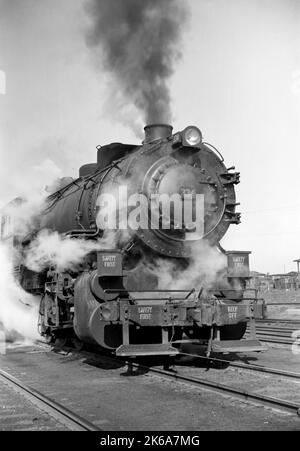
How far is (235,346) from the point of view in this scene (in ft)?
27.4

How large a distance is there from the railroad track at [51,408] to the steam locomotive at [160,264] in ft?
4.26

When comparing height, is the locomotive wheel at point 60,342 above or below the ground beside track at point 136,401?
above

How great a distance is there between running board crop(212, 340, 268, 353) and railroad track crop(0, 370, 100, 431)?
114 inches

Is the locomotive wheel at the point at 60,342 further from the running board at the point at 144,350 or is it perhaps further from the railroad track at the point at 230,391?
the running board at the point at 144,350

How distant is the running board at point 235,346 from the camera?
26.9 feet

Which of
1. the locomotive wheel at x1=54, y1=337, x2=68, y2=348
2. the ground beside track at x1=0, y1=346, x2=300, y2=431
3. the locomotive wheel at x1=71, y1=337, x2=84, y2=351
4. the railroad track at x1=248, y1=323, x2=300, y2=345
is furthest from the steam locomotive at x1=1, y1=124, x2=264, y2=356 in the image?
the railroad track at x1=248, y1=323, x2=300, y2=345

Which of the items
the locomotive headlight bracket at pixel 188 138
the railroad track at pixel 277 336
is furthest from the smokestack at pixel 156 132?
the railroad track at pixel 277 336

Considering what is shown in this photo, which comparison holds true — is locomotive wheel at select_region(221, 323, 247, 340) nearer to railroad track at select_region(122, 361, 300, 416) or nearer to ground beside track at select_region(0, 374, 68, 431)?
railroad track at select_region(122, 361, 300, 416)

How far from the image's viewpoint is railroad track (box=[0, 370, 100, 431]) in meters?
5.07

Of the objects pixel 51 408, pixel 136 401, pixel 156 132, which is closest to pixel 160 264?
pixel 156 132
